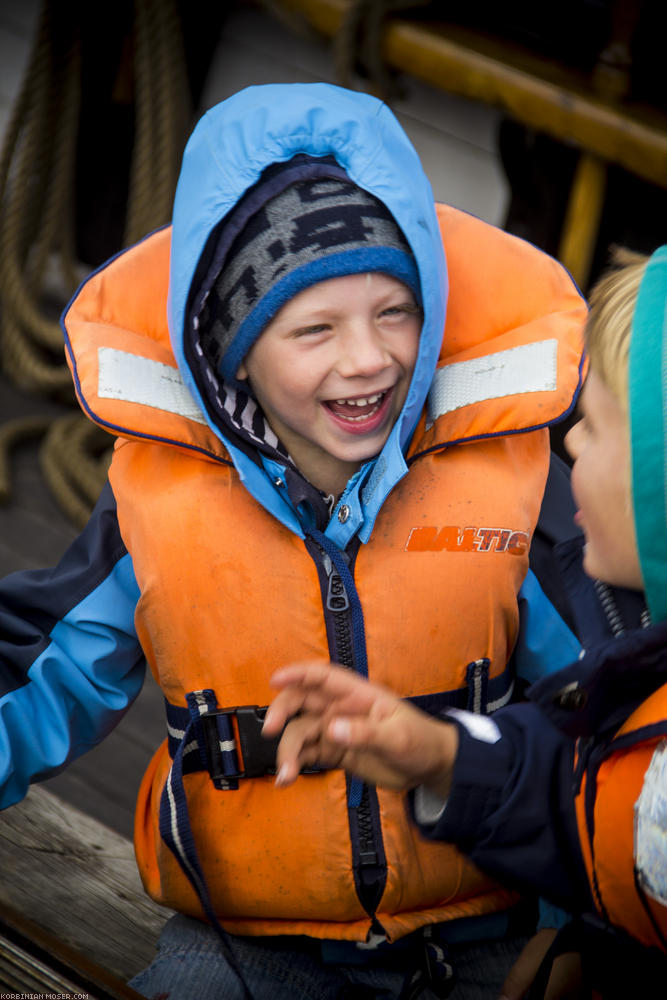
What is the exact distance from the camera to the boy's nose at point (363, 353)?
127 cm

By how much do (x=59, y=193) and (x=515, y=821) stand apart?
2657 millimetres

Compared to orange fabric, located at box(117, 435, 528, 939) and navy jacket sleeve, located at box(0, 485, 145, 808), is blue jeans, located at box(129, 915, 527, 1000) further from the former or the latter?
navy jacket sleeve, located at box(0, 485, 145, 808)

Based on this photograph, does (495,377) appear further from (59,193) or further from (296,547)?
(59,193)

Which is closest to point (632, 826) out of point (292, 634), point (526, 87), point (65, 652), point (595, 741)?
point (595, 741)

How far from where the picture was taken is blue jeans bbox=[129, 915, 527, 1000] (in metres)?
1.30

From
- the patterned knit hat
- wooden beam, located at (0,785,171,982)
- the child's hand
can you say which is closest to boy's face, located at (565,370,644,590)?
the child's hand

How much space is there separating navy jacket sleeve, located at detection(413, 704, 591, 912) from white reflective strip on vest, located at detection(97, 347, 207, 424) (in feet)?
1.78

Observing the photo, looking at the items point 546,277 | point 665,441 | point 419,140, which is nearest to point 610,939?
point 665,441

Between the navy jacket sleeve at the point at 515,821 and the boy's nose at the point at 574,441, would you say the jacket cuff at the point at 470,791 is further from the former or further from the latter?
the boy's nose at the point at 574,441

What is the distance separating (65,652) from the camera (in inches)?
53.2

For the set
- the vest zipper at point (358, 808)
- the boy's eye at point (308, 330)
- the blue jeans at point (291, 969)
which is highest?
the boy's eye at point (308, 330)

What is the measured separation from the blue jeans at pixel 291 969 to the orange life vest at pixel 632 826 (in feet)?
1.35

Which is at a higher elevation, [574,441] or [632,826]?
[574,441]

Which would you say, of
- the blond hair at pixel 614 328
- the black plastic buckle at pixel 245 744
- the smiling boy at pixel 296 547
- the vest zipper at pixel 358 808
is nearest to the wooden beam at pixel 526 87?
the smiling boy at pixel 296 547
